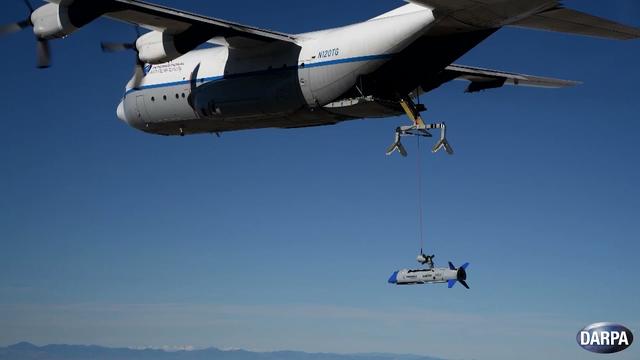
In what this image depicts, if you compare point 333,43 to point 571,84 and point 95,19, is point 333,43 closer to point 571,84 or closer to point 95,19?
point 95,19

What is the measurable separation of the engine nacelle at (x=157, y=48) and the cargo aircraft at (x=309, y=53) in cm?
4

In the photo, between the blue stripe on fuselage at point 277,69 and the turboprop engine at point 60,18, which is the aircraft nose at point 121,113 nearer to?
the blue stripe on fuselage at point 277,69

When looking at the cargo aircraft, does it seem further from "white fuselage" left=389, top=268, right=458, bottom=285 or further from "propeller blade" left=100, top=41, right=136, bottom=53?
"white fuselage" left=389, top=268, right=458, bottom=285

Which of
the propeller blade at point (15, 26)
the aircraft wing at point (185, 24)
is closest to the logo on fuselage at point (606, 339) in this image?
the aircraft wing at point (185, 24)

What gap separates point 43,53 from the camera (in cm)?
3725

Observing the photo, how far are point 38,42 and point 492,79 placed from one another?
18.4 metres

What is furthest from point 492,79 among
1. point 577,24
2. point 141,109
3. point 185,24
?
point 141,109

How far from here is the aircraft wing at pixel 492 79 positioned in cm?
4209

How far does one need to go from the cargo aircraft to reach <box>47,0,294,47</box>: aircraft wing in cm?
4

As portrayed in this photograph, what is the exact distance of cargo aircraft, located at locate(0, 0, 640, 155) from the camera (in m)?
34.9

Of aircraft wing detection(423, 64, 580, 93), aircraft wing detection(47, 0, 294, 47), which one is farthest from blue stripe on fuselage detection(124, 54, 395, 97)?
aircraft wing detection(423, 64, 580, 93)

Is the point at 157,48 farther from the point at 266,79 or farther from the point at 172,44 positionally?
the point at 266,79

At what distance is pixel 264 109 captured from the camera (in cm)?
3772

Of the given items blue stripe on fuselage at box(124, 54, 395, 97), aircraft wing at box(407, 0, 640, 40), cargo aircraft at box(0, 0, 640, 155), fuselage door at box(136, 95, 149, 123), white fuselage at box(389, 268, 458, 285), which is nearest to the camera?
aircraft wing at box(407, 0, 640, 40)
